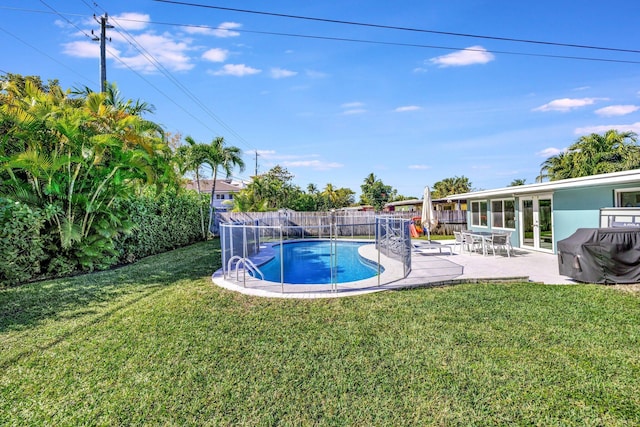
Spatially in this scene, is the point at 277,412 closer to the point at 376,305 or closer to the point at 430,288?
the point at 376,305

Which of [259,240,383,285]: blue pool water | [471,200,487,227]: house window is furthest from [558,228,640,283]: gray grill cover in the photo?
[471,200,487,227]: house window

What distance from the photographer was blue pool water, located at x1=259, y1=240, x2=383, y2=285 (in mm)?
9421

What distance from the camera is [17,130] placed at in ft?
24.2

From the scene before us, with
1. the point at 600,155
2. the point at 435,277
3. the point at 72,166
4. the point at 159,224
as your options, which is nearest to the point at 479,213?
the point at 435,277

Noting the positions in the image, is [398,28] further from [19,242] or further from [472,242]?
[19,242]

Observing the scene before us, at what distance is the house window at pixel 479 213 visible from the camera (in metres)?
14.5

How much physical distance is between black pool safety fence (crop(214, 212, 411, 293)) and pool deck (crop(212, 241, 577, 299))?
4 cm

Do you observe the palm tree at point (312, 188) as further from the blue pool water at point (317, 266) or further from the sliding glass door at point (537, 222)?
the sliding glass door at point (537, 222)

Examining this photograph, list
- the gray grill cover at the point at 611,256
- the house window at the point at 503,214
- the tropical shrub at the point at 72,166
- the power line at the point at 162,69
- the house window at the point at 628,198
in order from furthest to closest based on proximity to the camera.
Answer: the power line at the point at 162,69 → the house window at the point at 503,214 → the house window at the point at 628,198 → the tropical shrub at the point at 72,166 → the gray grill cover at the point at 611,256

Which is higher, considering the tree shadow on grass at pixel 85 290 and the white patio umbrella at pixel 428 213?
the white patio umbrella at pixel 428 213

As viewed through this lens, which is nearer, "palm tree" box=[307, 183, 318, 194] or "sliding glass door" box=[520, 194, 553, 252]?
"sliding glass door" box=[520, 194, 553, 252]

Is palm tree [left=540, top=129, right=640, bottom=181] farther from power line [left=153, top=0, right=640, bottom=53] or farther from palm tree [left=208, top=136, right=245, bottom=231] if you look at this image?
palm tree [left=208, top=136, right=245, bottom=231]

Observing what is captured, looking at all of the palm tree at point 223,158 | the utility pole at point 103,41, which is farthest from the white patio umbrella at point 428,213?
the utility pole at point 103,41

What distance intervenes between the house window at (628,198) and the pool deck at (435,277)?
7.48 feet
